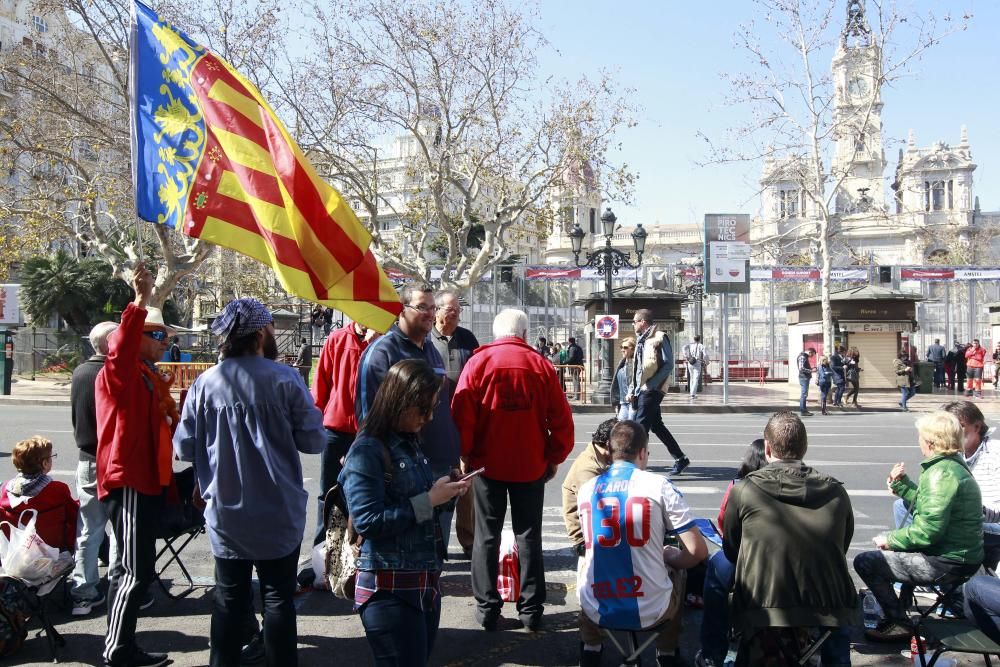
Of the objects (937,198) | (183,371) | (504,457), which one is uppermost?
(937,198)

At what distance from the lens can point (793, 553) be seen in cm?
357

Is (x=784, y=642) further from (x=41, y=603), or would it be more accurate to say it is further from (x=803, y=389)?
(x=803, y=389)

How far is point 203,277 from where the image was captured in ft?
143

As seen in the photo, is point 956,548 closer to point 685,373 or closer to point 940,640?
point 940,640

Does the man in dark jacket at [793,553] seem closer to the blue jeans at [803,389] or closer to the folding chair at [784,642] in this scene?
the folding chair at [784,642]

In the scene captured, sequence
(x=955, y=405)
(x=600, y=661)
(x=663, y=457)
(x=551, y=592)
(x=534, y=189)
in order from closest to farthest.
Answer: (x=600, y=661) < (x=955, y=405) < (x=551, y=592) < (x=663, y=457) < (x=534, y=189)

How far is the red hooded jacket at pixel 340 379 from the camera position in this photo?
581 cm

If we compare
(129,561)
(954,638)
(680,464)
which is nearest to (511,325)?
(129,561)

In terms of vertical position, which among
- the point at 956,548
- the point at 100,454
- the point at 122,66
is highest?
the point at 122,66

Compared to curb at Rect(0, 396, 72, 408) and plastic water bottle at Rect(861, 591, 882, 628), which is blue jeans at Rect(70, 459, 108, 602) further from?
curb at Rect(0, 396, 72, 408)

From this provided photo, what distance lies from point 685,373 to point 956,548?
1027 inches

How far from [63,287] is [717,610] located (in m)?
30.9

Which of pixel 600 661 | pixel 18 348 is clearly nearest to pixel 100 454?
pixel 600 661

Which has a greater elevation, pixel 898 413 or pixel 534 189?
pixel 534 189
